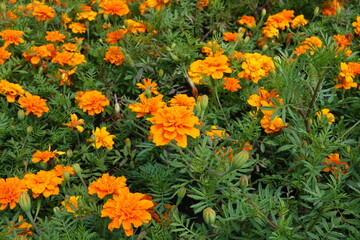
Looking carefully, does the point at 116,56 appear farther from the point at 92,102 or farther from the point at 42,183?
the point at 42,183

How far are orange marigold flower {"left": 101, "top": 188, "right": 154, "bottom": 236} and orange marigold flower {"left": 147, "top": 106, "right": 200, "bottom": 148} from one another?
0.63ft

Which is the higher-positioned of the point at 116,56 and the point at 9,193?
the point at 116,56

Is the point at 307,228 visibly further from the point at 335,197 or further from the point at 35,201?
the point at 35,201

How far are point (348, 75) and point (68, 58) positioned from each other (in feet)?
4.05

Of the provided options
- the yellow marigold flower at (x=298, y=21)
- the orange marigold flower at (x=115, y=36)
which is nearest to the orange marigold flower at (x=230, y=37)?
the yellow marigold flower at (x=298, y=21)

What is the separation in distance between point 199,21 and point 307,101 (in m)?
1.03

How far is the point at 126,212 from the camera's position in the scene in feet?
3.59

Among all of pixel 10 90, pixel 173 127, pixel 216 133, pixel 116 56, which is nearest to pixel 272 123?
pixel 216 133

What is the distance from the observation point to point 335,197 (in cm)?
102

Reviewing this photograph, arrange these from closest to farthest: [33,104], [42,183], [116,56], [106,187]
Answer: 1. [106,187]
2. [42,183]
3. [33,104]
4. [116,56]

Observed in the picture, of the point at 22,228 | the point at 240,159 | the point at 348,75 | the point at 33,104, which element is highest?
the point at 240,159

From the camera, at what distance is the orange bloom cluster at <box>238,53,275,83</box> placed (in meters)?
1.62

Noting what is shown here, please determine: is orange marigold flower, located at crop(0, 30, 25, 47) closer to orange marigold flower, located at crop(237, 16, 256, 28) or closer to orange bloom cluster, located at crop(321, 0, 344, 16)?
orange marigold flower, located at crop(237, 16, 256, 28)

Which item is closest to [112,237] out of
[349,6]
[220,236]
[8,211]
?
[220,236]
